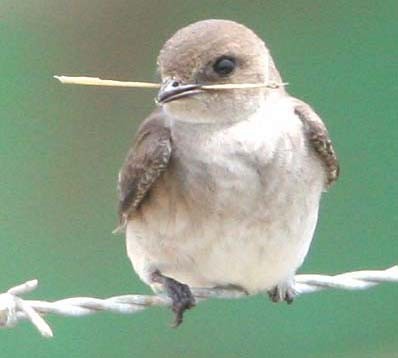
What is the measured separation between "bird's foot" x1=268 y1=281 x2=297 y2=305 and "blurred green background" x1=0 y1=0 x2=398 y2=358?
150 centimetres

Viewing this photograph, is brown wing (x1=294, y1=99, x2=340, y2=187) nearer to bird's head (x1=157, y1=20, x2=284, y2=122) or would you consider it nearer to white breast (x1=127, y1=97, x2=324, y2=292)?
white breast (x1=127, y1=97, x2=324, y2=292)

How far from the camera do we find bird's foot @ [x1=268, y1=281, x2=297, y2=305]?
5660mm

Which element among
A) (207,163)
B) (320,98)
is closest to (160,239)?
(207,163)

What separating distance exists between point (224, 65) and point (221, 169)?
0.32 metres

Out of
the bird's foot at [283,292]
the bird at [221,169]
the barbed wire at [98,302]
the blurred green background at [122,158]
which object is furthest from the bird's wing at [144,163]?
the blurred green background at [122,158]

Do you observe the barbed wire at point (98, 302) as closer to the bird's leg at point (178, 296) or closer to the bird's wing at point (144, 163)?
the bird's leg at point (178, 296)

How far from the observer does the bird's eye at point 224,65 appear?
5.17 metres

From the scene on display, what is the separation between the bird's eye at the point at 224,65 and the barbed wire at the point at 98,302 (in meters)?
0.68

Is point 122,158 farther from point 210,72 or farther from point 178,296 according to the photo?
point 210,72

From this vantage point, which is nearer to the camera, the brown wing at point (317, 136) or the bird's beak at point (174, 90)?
the bird's beak at point (174, 90)

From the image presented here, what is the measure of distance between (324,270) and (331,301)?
30 cm

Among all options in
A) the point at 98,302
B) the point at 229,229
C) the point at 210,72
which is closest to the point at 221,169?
the point at 229,229

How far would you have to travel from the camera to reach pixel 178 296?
17.4 feet

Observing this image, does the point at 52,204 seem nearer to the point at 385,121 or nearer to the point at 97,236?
the point at 97,236
